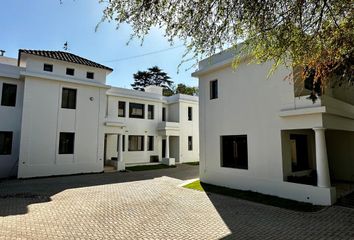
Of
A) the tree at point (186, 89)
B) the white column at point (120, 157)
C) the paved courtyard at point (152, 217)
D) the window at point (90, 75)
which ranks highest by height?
the tree at point (186, 89)

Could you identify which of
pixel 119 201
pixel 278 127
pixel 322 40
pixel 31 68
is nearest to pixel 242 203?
pixel 278 127

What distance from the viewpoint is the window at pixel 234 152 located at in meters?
12.1

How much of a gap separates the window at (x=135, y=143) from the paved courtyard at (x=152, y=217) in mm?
11686

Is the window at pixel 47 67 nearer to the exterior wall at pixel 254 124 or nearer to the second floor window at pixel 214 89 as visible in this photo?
the exterior wall at pixel 254 124

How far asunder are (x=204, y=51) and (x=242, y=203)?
22.5 ft

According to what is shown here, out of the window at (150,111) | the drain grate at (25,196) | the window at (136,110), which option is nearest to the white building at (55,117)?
the window at (136,110)

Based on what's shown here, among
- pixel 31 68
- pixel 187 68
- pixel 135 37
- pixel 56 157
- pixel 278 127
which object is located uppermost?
pixel 31 68

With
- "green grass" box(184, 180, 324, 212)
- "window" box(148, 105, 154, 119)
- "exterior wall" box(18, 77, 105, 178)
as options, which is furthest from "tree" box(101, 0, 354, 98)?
"window" box(148, 105, 154, 119)

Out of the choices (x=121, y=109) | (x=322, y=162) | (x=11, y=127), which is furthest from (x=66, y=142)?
(x=322, y=162)

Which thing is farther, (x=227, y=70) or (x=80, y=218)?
(x=227, y=70)

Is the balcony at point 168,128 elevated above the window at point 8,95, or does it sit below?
below

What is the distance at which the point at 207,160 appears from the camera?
14.0m

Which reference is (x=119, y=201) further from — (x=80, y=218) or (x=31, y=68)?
(x=31, y=68)

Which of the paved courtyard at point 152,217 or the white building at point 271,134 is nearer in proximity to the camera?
the paved courtyard at point 152,217
